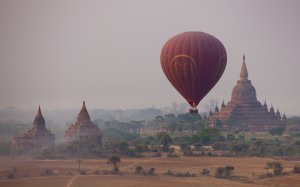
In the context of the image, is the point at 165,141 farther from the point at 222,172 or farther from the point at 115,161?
the point at 222,172

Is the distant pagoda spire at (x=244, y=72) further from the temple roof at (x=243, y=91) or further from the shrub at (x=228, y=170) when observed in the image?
the shrub at (x=228, y=170)

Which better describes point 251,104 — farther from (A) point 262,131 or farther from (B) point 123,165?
(B) point 123,165

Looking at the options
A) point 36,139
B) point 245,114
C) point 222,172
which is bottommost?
point 222,172

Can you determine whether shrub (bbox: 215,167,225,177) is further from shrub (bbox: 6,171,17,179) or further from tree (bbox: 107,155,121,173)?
shrub (bbox: 6,171,17,179)

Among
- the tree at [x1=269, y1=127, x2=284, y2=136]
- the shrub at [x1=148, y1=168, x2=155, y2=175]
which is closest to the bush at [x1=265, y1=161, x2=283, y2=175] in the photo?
the shrub at [x1=148, y1=168, x2=155, y2=175]

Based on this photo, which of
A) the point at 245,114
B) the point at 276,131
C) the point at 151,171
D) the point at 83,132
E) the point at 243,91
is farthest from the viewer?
the point at 243,91

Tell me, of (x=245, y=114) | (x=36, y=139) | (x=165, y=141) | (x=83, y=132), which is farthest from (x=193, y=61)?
(x=245, y=114)
